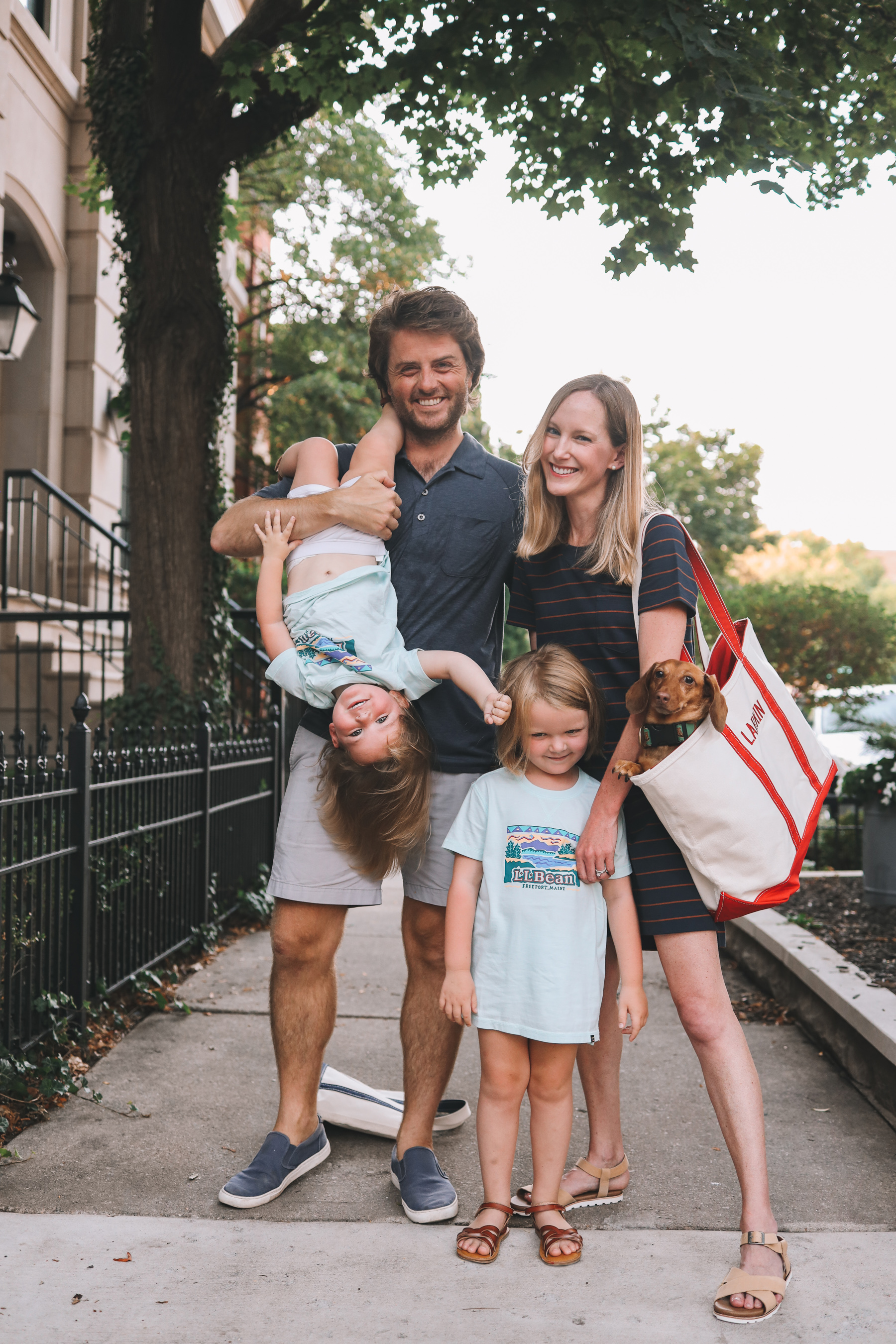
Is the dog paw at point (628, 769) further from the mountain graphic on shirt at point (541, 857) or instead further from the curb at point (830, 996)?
the curb at point (830, 996)

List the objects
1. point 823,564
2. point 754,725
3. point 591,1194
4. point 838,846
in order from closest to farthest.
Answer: point 754,725 < point 591,1194 < point 838,846 < point 823,564

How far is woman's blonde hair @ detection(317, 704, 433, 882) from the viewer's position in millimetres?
2969

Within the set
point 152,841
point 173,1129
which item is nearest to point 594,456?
point 173,1129

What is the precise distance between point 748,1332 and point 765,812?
115 cm

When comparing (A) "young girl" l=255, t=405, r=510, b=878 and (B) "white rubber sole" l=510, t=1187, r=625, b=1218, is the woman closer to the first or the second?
(B) "white rubber sole" l=510, t=1187, r=625, b=1218

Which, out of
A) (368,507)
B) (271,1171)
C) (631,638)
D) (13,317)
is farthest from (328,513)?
(13,317)

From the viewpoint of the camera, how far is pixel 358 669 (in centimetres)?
289

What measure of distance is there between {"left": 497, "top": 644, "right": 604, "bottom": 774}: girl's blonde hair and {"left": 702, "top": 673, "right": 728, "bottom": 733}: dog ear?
314mm

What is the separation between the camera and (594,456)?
2877mm

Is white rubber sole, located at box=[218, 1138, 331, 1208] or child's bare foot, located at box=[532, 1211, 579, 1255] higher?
child's bare foot, located at box=[532, 1211, 579, 1255]

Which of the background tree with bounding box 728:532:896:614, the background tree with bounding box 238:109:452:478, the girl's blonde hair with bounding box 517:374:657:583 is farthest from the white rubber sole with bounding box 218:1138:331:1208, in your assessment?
the background tree with bounding box 728:532:896:614

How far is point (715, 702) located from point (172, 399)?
495cm

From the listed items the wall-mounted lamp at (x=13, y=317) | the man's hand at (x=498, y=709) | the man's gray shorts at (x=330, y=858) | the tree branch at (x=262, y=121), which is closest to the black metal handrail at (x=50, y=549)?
the wall-mounted lamp at (x=13, y=317)

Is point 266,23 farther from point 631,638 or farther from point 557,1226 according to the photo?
point 557,1226
